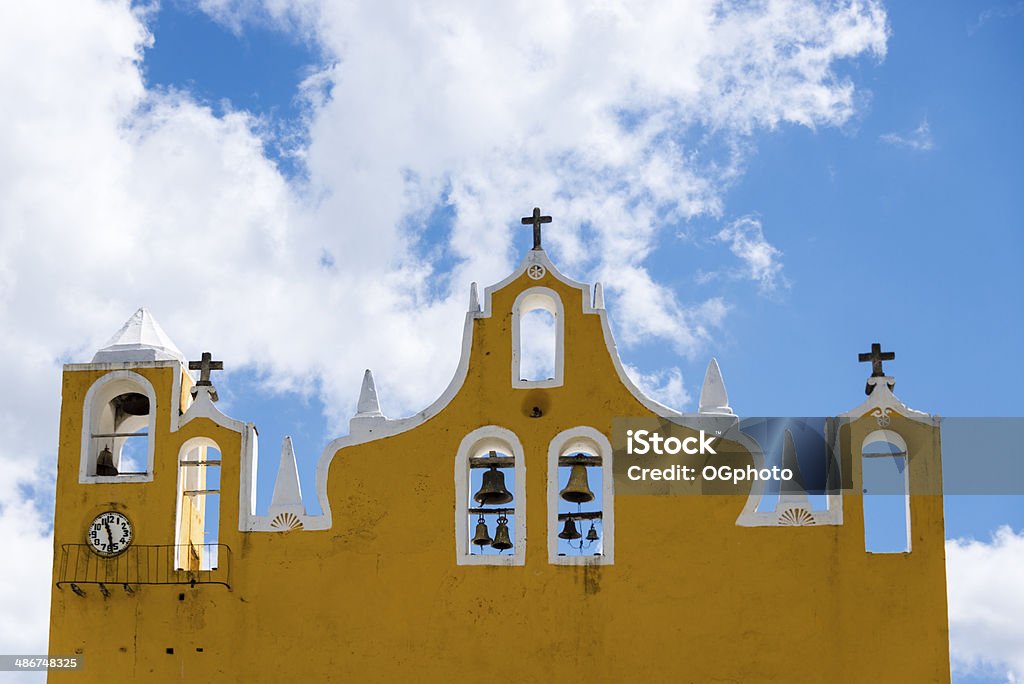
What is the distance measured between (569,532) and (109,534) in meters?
6.24

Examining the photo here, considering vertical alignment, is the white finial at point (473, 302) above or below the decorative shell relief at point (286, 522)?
above

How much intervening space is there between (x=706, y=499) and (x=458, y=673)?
3.97 meters

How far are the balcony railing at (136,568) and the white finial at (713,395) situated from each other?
6.71 metres

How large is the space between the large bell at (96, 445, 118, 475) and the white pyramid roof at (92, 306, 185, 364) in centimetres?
129

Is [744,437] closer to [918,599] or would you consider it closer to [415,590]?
[918,599]

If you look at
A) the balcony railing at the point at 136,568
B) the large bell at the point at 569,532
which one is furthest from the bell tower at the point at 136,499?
the large bell at the point at 569,532

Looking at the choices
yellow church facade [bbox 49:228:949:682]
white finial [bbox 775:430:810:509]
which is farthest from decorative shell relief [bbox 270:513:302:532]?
white finial [bbox 775:430:810:509]

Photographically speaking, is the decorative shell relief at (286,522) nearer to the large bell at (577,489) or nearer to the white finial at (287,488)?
the white finial at (287,488)

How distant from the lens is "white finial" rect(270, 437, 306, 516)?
2612 centimetres

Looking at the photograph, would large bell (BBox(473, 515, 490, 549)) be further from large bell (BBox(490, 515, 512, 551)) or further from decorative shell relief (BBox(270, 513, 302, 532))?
decorative shell relief (BBox(270, 513, 302, 532))

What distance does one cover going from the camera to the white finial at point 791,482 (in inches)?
Answer: 997

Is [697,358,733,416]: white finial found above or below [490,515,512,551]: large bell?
above

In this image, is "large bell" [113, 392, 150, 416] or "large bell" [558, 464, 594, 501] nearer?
"large bell" [558, 464, 594, 501]

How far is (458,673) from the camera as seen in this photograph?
2519 centimetres
